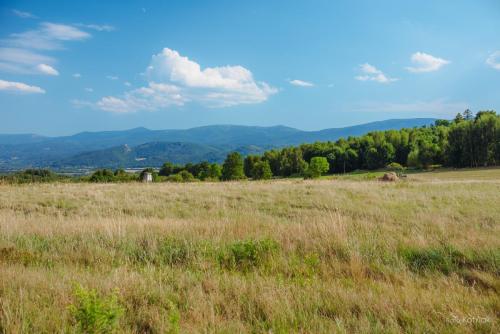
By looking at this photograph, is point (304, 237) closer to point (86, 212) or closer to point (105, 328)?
point (105, 328)

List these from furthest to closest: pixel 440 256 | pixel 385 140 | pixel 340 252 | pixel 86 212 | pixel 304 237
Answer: pixel 385 140
pixel 86 212
pixel 304 237
pixel 340 252
pixel 440 256

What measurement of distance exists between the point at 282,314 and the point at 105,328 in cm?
162

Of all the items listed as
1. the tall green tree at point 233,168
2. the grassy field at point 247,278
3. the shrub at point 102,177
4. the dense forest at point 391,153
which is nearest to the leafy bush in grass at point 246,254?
the grassy field at point 247,278

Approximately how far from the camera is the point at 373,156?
100 m

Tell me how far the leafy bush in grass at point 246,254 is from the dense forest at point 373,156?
65708 millimetres

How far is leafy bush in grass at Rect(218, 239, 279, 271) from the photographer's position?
4.89 m

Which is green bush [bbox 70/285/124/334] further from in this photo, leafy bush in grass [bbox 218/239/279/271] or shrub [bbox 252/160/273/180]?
shrub [bbox 252/160/273/180]

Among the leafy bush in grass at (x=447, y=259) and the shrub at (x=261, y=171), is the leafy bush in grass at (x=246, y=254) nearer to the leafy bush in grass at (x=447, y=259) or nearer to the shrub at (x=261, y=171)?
the leafy bush in grass at (x=447, y=259)

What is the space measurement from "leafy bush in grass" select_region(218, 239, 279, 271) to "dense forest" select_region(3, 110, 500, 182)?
65.7 metres

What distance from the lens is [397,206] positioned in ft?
39.1

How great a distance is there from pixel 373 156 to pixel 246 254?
10263 cm

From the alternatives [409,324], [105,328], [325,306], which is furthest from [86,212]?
[409,324]

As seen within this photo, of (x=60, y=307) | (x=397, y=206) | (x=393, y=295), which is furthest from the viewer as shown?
(x=397, y=206)

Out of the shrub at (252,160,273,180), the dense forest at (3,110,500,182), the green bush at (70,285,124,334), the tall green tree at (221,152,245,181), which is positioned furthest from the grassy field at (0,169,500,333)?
the shrub at (252,160,273,180)
